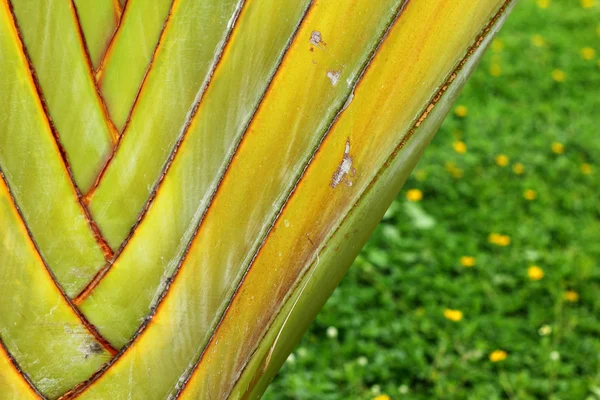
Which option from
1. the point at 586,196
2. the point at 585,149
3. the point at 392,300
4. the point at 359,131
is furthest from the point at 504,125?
the point at 359,131

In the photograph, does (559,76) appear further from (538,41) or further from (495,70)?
(538,41)

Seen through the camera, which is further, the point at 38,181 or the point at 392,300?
the point at 392,300

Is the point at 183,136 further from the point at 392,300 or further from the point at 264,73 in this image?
the point at 392,300

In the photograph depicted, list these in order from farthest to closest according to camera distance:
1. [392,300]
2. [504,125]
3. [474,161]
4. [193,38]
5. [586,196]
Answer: [504,125] < [474,161] < [586,196] < [392,300] < [193,38]

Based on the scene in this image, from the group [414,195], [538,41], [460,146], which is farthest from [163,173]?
[538,41]

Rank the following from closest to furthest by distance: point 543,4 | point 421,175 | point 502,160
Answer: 1. point 421,175
2. point 502,160
3. point 543,4

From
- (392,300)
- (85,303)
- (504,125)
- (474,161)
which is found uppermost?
(504,125)

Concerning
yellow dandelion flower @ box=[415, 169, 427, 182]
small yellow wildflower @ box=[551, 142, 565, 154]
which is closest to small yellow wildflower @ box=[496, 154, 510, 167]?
small yellow wildflower @ box=[551, 142, 565, 154]

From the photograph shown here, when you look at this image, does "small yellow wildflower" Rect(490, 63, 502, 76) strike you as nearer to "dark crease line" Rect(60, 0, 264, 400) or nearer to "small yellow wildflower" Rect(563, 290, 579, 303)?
"small yellow wildflower" Rect(563, 290, 579, 303)
